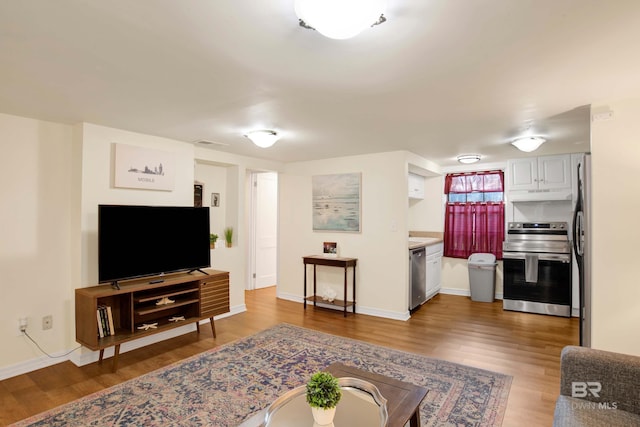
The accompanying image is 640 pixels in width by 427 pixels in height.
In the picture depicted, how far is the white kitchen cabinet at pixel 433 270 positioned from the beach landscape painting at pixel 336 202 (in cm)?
149

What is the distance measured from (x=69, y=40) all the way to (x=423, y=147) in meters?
3.77

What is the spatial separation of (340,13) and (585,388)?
2.17m

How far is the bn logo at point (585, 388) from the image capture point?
169 centimetres

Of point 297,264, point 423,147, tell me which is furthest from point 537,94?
point 297,264

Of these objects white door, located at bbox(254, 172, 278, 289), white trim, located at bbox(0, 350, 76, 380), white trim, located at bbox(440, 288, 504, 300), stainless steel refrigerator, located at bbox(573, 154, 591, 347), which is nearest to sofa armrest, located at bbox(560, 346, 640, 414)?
stainless steel refrigerator, located at bbox(573, 154, 591, 347)

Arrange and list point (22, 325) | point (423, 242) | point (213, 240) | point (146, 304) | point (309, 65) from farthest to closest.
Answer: point (423, 242) < point (213, 240) < point (146, 304) < point (22, 325) < point (309, 65)

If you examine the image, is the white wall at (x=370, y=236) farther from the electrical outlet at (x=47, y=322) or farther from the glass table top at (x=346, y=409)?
the electrical outlet at (x=47, y=322)

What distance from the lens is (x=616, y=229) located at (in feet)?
8.38

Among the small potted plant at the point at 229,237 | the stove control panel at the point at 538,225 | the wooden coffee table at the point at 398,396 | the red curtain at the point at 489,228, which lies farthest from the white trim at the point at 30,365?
the stove control panel at the point at 538,225

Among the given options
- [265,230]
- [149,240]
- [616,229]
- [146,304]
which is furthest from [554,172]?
[146,304]

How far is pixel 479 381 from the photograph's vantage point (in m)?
2.77

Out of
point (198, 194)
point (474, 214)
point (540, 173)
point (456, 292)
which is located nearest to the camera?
point (198, 194)

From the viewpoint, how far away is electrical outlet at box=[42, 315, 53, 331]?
315 centimetres

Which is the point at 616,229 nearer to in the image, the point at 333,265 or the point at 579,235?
the point at 579,235
